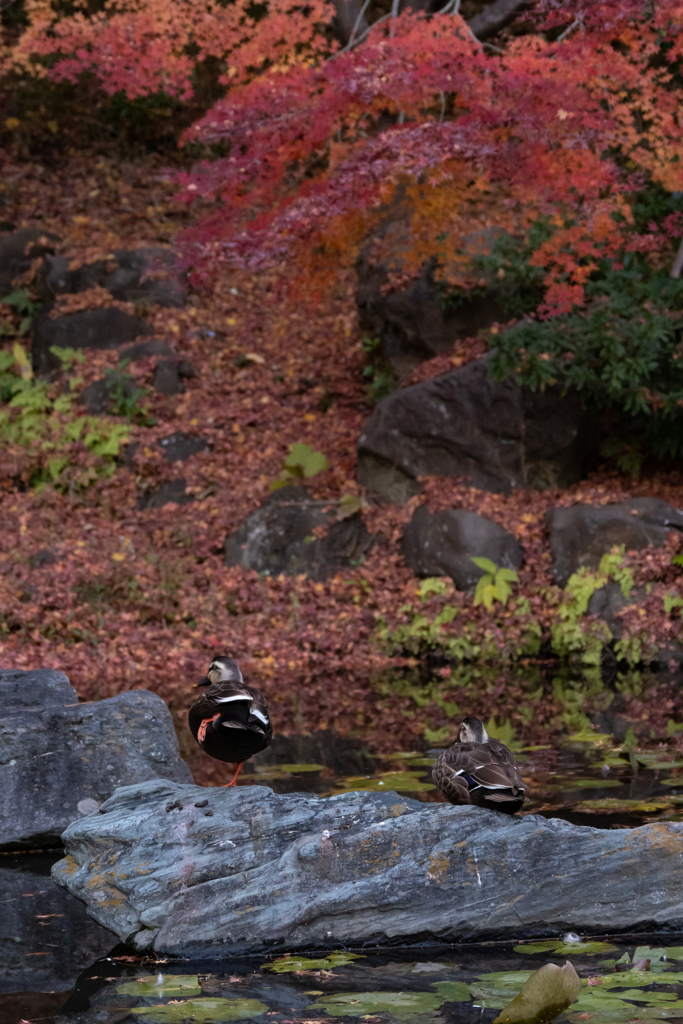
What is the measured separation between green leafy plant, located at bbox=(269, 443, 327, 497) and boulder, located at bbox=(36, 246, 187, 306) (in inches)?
183

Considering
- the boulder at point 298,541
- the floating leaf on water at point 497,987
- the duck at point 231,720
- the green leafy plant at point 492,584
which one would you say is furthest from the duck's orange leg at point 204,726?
the boulder at point 298,541

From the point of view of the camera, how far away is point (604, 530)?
1048 cm

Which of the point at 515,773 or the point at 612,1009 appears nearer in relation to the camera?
the point at 612,1009

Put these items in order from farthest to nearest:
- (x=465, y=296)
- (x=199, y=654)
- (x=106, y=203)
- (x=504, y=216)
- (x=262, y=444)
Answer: (x=106, y=203) < (x=262, y=444) < (x=465, y=296) < (x=504, y=216) < (x=199, y=654)

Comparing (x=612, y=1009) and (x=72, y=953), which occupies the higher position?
(x=612, y=1009)

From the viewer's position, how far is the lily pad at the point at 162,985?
322cm

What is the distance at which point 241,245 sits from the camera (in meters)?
8.74


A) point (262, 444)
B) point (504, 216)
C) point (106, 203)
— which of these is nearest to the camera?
point (504, 216)

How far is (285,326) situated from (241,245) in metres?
7.19

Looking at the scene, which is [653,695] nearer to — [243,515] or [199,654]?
[199,654]

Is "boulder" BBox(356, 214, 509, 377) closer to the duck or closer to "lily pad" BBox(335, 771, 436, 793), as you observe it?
"lily pad" BBox(335, 771, 436, 793)

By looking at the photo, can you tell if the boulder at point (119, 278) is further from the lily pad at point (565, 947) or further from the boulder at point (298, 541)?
the lily pad at point (565, 947)

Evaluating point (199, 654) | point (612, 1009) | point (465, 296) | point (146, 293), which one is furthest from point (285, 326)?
point (612, 1009)

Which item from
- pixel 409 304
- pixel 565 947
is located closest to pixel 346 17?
pixel 409 304
